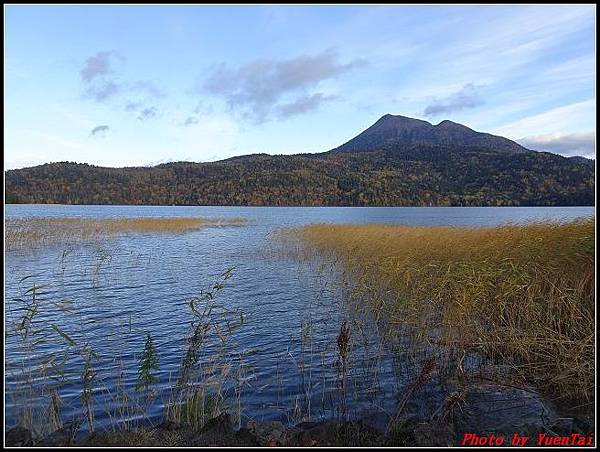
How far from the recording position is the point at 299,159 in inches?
7584

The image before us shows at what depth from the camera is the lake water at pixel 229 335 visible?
23.1 ft

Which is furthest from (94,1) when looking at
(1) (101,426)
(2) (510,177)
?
(2) (510,177)

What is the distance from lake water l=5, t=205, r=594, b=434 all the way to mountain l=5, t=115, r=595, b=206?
377 ft

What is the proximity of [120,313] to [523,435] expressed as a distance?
33.1 feet

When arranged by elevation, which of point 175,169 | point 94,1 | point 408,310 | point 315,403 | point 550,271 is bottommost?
point 315,403

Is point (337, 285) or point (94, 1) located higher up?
point (94, 1)

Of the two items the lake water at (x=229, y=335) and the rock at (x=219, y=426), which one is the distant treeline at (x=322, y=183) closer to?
the lake water at (x=229, y=335)

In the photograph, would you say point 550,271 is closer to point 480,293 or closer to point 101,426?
point 480,293

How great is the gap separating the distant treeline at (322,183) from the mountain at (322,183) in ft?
0.84

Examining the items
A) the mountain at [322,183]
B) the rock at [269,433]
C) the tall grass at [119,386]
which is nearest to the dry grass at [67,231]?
the tall grass at [119,386]

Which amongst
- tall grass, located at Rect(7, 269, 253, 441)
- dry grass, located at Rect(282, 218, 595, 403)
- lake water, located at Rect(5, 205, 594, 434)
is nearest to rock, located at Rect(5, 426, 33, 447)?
tall grass, located at Rect(7, 269, 253, 441)

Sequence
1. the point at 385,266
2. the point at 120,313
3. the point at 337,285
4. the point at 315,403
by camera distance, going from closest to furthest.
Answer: the point at 315,403 < the point at 120,313 < the point at 385,266 < the point at 337,285

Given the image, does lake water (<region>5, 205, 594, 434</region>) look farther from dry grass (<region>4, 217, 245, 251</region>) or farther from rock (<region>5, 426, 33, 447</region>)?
dry grass (<region>4, 217, 245, 251</region>)

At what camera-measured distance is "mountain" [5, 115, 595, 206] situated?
421 feet
